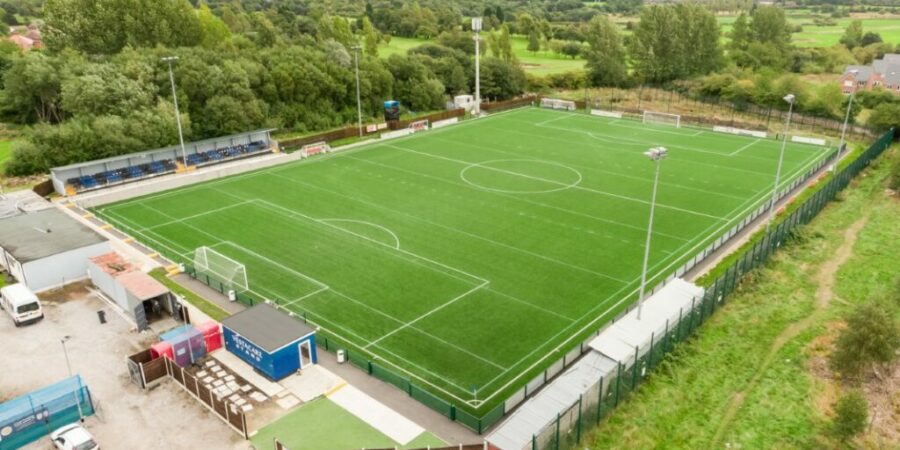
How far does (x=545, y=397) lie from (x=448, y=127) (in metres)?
54.6

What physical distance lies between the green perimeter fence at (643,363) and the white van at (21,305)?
82.3 ft

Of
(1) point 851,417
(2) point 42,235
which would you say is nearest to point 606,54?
(2) point 42,235

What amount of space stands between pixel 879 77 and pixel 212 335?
102m

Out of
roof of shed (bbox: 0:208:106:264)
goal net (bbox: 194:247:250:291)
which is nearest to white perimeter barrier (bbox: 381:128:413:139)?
goal net (bbox: 194:247:250:291)

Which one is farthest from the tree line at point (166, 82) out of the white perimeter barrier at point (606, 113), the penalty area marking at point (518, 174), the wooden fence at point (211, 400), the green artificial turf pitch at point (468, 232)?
the wooden fence at point (211, 400)

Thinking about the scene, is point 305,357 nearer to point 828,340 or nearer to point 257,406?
point 257,406

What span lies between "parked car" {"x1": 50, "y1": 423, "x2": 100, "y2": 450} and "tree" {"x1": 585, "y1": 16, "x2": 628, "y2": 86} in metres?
97.4

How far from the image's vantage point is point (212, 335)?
27.5 metres

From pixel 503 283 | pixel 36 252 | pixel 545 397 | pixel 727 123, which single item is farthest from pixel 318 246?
pixel 727 123

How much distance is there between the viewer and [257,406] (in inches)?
949

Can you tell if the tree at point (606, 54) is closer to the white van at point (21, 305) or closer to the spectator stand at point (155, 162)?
the spectator stand at point (155, 162)

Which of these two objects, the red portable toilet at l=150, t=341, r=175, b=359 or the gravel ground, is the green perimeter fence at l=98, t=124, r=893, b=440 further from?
the gravel ground

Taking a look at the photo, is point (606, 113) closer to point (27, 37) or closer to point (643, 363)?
point (643, 363)

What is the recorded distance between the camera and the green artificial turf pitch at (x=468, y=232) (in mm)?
29547
